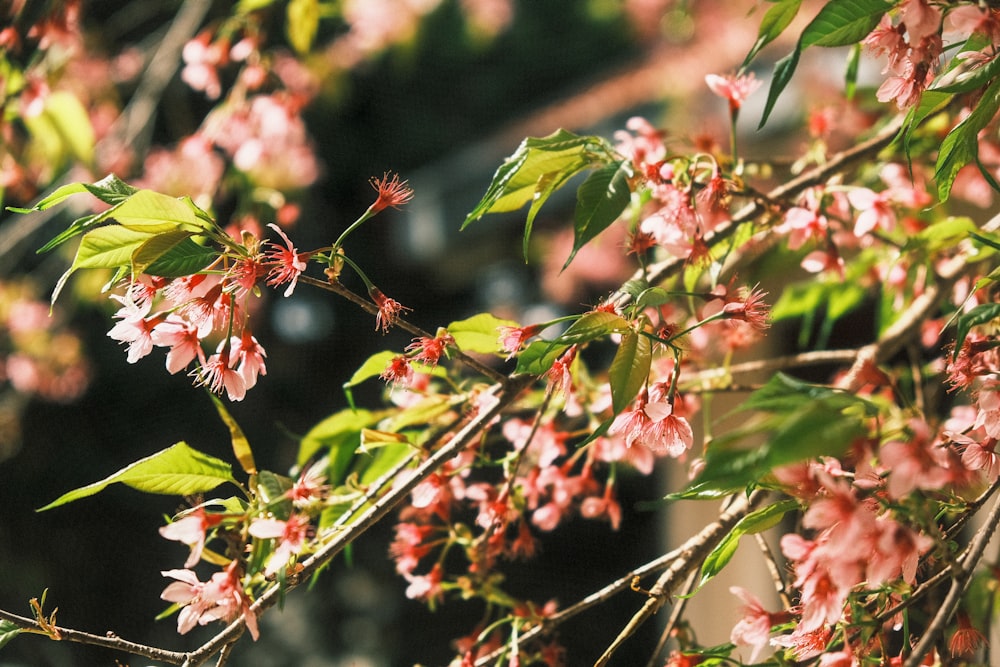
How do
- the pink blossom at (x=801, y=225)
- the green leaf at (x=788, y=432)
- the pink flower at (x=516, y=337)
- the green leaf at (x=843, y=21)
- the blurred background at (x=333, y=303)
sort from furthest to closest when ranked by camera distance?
the blurred background at (x=333, y=303), the pink blossom at (x=801, y=225), the pink flower at (x=516, y=337), the green leaf at (x=843, y=21), the green leaf at (x=788, y=432)

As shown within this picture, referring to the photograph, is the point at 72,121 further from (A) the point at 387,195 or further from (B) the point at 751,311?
(B) the point at 751,311

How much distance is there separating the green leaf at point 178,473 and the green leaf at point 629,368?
25cm

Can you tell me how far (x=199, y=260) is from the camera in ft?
1.55

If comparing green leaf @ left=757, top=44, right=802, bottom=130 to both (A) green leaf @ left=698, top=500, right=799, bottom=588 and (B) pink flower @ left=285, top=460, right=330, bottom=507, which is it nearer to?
(A) green leaf @ left=698, top=500, right=799, bottom=588

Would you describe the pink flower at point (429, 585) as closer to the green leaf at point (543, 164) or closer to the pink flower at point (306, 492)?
the pink flower at point (306, 492)

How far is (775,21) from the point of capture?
0.48 m

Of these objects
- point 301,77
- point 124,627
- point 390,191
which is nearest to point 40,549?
point 124,627

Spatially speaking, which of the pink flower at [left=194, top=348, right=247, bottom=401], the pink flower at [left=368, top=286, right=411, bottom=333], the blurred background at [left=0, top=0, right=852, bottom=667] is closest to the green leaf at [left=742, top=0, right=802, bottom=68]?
the pink flower at [left=368, top=286, right=411, bottom=333]

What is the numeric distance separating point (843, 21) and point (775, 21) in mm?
43

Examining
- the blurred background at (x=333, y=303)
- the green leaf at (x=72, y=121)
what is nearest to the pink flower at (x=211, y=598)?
the green leaf at (x=72, y=121)

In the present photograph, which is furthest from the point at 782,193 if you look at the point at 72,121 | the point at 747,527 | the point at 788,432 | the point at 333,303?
the point at 333,303

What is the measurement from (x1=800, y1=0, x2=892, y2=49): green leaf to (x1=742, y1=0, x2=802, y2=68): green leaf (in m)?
0.02

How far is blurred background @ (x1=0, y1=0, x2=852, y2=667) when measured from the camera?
Answer: 1.86 metres

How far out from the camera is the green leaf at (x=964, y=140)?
0.46 metres
